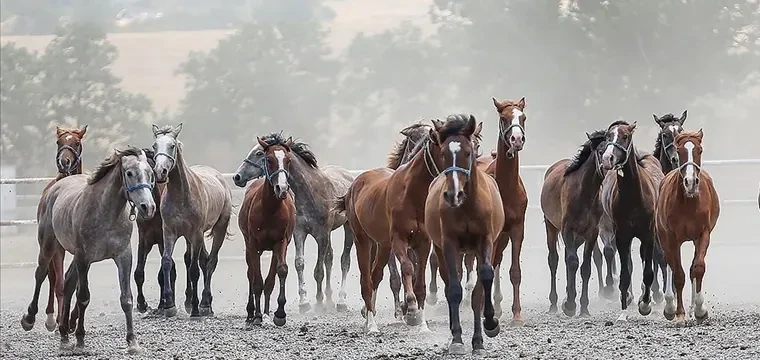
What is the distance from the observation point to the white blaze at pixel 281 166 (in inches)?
433

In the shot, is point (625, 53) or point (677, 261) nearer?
point (677, 261)

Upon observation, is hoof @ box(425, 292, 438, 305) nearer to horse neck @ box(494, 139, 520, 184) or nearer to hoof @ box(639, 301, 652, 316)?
hoof @ box(639, 301, 652, 316)

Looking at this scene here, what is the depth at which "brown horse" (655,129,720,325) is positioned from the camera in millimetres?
9922

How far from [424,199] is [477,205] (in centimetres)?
110

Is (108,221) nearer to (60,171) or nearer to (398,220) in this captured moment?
(398,220)

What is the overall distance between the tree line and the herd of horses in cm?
1751

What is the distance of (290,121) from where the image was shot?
3412 centimetres

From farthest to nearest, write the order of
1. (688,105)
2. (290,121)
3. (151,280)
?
(290,121), (688,105), (151,280)

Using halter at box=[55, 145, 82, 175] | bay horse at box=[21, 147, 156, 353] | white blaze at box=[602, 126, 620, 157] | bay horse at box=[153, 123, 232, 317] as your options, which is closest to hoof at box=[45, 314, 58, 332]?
bay horse at box=[153, 123, 232, 317]

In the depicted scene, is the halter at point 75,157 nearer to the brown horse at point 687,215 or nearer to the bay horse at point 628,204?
the bay horse at point 628,204

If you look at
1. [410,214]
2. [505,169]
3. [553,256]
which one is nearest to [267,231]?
[410,214]

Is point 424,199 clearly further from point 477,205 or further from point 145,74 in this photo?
point 145,74

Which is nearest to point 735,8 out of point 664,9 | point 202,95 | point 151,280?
point 664,9

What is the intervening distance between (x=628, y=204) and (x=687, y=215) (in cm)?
98
